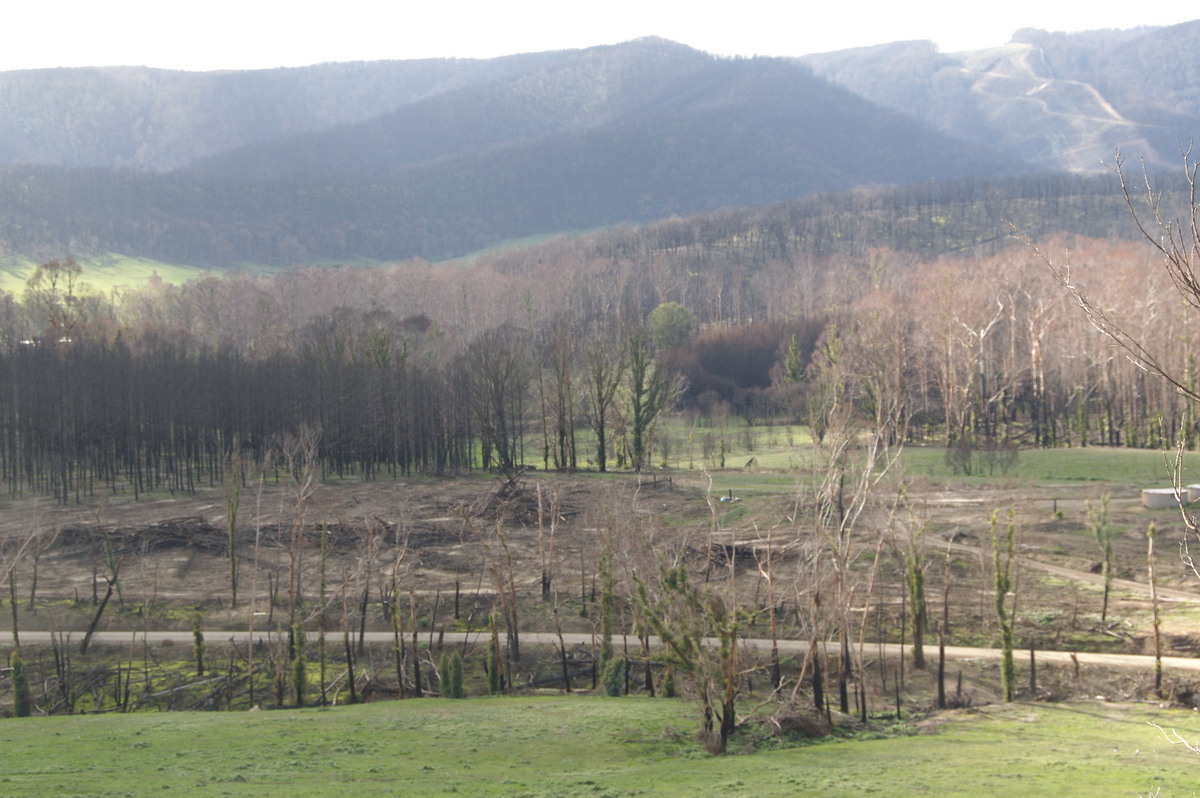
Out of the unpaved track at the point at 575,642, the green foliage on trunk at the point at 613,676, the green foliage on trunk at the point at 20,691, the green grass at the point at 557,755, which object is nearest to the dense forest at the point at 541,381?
the unpaved track at the point at 575,642

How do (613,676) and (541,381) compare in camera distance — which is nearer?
(613,676)

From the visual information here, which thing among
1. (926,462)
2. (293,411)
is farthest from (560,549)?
(293,411)

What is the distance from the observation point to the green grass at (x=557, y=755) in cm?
2311

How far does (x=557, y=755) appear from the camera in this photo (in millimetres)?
26984

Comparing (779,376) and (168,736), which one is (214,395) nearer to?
(168,736)

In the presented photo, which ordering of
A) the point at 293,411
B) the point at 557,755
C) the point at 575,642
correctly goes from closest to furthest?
the point at 557,755 → the point at 575,642 → the point at 293,411

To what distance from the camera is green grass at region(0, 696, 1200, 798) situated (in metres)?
23.1

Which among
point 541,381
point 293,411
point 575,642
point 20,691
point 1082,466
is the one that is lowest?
point 575,642

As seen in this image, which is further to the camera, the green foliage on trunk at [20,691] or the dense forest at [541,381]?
the dense forest at [541,381]

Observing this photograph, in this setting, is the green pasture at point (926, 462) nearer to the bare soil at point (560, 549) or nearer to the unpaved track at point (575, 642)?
the bare soil at point (560, 549)

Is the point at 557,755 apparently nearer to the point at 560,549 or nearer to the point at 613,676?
the point at 613,676

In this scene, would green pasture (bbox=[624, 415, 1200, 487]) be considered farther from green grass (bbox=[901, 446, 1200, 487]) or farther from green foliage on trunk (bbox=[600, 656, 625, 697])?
green foliage on trunk (bbox=[600, 656, 625, 697])

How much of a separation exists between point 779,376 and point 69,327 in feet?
246

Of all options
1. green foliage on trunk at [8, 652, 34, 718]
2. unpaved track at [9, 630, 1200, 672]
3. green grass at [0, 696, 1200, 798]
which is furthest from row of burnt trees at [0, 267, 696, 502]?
green grass at [0, 696, 1200, 798]
